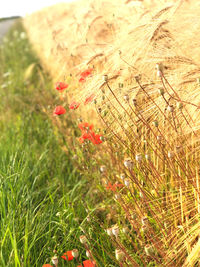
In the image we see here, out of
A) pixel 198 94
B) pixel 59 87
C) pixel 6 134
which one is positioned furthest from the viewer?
pixel 6 134

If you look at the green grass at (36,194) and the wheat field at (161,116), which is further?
the green grass at (36,194)

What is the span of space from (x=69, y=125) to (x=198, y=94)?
6.20ft

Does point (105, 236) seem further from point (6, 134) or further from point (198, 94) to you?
point (6, 134)

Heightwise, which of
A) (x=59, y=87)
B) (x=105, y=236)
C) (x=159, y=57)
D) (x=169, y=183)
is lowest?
(x=105, y=236)

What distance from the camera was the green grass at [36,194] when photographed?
5.63ft

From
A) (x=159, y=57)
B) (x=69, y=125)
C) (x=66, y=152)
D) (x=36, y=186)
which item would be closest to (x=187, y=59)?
(x=159, y=57)

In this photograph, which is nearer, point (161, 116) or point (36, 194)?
point (161, 116)

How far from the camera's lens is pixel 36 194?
7.48 ft

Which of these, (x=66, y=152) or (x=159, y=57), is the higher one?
(x=159, y=57)

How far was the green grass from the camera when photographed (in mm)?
1716

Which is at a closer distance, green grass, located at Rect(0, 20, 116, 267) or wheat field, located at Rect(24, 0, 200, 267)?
wheat field, located at Rect(24, 0, 200, 267)

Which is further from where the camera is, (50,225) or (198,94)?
(50,225)

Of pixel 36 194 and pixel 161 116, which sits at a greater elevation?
pixel 161 116

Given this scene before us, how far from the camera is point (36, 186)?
97.0 inches
